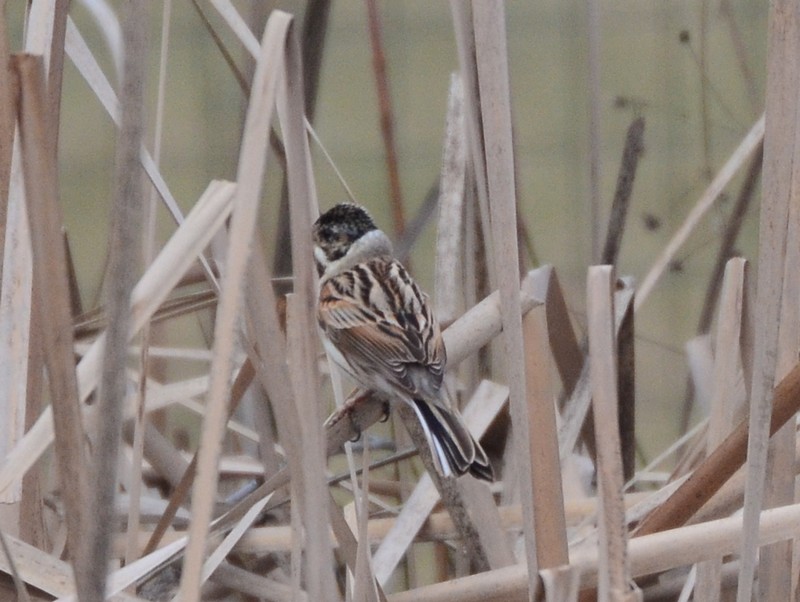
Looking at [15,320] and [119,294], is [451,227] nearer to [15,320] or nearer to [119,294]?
[15,320]

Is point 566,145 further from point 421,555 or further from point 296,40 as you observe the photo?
point 296,40

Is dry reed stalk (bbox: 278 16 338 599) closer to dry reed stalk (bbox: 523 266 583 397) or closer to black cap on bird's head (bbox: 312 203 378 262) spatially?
dry reed stalk (bbox: 523 266 583 397)

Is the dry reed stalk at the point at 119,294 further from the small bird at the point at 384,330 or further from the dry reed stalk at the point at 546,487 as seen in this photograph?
the small bird at the point at 384,330

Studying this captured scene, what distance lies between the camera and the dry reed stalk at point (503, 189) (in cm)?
148

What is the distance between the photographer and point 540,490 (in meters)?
1.46

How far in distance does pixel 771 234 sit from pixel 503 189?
36cm

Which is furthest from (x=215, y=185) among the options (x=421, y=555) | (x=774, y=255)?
(x=421, y=555)

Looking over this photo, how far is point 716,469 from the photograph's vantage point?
174 cm

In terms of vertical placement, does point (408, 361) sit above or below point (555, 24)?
below

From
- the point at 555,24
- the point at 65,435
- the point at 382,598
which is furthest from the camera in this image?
the point at 555,24

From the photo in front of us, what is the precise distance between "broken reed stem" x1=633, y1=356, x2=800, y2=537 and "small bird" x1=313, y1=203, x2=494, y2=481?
35cm

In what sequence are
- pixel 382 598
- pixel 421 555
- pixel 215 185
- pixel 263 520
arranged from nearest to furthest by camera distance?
pixel 215 185 < pixel 382 598 < pixel 263 520 < pixel 421 555

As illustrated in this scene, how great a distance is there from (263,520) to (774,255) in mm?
1378

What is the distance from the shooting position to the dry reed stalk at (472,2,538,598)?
148cm
